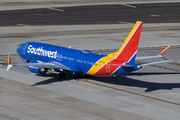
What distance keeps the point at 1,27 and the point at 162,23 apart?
52.6 m

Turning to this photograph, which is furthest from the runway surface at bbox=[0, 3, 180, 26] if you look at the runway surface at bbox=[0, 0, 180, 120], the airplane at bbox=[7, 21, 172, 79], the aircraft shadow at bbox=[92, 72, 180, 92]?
the aircraft shadow at bbox=[92, 72, 180, 92]

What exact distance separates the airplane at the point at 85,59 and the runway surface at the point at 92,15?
184 ft

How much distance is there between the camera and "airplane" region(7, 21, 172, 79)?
50000 mm

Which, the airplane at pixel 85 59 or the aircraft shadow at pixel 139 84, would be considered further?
the aircraft shadow at pixel 139 84

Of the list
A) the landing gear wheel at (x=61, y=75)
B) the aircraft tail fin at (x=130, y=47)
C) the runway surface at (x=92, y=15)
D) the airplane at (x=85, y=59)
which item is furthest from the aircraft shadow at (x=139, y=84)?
the runway surface at (x=92, y=15)

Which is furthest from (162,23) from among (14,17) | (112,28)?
(14,17)

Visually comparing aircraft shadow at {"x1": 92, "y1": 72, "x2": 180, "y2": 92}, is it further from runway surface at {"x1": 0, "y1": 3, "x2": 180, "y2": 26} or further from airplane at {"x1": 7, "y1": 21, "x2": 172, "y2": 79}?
runway surface at {"x1": 0, "y1": 3, "x2": 180, "y2": 26}

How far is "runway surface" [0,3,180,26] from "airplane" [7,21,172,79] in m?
56.0

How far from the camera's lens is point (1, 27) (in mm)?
108750

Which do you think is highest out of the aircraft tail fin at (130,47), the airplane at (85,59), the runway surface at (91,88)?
the aircraft tail fin at (130,47)

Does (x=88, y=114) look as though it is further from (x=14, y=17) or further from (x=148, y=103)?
(x=14, y=17)

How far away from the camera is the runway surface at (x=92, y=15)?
120m

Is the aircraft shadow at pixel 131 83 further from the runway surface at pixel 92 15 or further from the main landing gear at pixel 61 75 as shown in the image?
the runway surface at pixel 92 15

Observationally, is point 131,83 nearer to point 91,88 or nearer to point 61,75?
point 91,88
